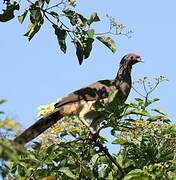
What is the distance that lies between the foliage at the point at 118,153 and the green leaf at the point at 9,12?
966mm

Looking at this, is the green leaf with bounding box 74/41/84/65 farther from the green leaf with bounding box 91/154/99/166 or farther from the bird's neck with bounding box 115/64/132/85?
the bird's neck with bounding box 115/64/132/85

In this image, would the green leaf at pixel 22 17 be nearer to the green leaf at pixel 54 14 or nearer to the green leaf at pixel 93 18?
the green leaf at pixel 54 14

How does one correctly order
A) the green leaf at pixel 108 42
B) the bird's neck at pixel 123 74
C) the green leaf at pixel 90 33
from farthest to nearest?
the bird's neck at pixel 123 74 → the green leaf at pixel 108 42 → the green leaf at pixel 90 33

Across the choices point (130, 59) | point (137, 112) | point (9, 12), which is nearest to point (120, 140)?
point (137, 112)

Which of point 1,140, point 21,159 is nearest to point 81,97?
point 21,159

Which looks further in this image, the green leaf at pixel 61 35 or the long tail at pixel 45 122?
the long tail at pixel 45 122

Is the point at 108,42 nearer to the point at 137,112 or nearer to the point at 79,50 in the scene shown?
the point at 79,50

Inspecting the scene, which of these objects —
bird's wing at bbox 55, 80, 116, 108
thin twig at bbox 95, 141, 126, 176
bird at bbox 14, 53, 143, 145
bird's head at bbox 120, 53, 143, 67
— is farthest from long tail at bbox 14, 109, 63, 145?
bird's head at bbox 120, 53, 143, 67

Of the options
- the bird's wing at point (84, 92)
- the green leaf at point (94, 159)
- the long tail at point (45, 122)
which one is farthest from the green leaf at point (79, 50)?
the bird's wing at point (84, 92)

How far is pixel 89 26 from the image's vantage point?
4.09 m

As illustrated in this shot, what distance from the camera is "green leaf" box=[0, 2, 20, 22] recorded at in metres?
3.94

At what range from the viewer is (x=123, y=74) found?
26.8 ft

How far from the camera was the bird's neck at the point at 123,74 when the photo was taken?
26.0 ft

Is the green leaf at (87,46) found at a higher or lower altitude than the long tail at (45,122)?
lower
